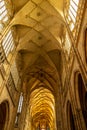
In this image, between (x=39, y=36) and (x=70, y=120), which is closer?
(x=70, y=120)

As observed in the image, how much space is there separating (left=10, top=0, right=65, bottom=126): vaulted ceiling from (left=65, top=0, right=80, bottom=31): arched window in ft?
2.11

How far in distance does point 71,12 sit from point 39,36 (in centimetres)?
499

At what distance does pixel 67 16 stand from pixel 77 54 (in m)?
4.07

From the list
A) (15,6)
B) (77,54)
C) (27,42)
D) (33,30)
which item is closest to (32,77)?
(27,42)

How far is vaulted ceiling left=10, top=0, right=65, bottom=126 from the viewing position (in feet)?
42.4

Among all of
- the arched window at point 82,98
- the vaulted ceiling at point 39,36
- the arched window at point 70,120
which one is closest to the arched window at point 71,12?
the vaulted ceiling at point 39,36

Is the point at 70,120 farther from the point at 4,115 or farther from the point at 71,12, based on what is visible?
the point at 71,12

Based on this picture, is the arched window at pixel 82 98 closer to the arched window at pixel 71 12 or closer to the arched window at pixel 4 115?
the arched window at pixel 71 12

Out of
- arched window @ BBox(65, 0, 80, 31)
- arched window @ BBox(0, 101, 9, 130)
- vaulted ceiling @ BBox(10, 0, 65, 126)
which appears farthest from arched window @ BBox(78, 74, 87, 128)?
arched window @ BBox(0, 101, 9, 130)

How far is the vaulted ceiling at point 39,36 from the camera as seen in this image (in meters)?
12.9

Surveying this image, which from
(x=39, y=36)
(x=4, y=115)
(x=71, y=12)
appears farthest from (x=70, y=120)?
(x=71, y=12)

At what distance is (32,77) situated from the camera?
20.5 m

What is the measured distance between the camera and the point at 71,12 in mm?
11375

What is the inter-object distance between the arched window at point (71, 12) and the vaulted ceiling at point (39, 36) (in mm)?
642
